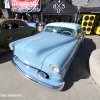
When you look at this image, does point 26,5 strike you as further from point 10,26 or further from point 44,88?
point 44,88

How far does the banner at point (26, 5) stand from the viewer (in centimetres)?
845

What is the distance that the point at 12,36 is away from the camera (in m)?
4.14

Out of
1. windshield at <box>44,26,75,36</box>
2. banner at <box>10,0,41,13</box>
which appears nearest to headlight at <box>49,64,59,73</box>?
windshield at <box>44,26,75,36</box>

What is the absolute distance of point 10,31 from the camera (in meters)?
4.09

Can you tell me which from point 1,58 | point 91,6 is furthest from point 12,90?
point 91,6

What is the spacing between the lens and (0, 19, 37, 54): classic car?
3.75 metres

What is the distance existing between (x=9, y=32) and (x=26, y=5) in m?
6.07

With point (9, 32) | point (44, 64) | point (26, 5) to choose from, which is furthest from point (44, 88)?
point (26, 5)

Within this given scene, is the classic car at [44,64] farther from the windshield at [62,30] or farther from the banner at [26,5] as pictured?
the banner at [26,5]

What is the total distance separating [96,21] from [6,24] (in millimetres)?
7744

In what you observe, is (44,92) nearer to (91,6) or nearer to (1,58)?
(1,58)

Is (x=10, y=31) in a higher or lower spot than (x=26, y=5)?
lower

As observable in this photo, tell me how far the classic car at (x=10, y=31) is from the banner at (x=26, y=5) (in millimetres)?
4491

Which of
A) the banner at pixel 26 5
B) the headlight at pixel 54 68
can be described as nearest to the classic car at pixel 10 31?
the headlight at pixel 54 68
